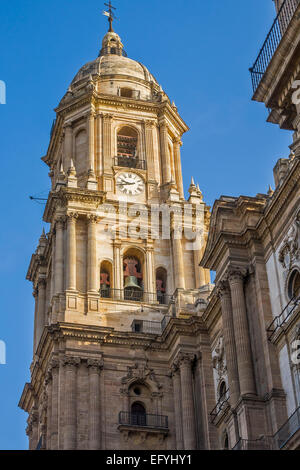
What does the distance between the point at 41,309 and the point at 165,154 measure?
1063 centimetres

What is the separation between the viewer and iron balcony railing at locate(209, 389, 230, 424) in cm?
3817

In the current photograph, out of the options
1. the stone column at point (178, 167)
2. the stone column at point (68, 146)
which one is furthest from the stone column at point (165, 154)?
the stone column at point (68, 146)

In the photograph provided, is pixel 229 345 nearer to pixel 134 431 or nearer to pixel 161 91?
pixel 134 431

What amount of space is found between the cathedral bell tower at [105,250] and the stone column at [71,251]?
54 mm

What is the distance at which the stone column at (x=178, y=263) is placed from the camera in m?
47.4

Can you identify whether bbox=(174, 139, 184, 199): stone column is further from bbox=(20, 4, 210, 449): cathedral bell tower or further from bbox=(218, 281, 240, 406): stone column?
bbox=(218, 281, 240, 406): stone column

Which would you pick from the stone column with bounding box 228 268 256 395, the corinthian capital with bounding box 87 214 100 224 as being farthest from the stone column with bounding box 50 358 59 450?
the stone column with bounding box 228 268 256 395

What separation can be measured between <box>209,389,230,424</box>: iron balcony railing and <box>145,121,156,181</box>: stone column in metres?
15.9

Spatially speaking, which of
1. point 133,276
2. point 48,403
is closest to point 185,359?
point 48,403

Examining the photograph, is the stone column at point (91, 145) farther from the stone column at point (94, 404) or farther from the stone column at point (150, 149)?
the stone column at point (94, 404)

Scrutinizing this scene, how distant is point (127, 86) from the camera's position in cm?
5575

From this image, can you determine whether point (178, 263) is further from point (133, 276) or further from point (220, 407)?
point (220, 407)

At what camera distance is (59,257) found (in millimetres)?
46938
